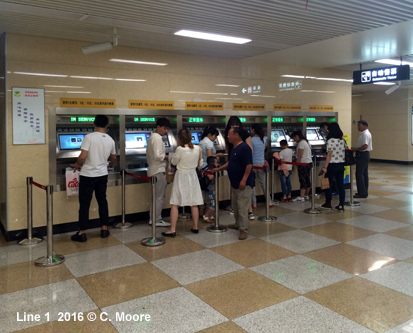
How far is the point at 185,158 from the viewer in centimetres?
529

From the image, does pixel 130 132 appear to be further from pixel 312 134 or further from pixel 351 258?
pixel 312 134

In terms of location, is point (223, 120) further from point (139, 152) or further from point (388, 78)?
point (388, 78)

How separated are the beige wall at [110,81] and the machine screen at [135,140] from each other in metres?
0.50

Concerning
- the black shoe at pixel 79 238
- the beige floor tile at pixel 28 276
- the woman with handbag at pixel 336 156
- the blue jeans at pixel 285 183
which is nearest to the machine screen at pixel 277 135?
the blue jeans at pixel 285 183

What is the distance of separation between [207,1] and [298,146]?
4.45 meters

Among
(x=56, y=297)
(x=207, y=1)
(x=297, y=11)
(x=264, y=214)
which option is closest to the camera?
(x=56, y=297)

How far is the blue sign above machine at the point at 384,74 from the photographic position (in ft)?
25.1

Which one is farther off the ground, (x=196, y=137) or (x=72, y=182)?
(x=196, y=137)

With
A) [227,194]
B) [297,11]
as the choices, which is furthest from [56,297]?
[227,194]

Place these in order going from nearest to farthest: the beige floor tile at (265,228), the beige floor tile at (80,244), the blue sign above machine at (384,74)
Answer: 1. the beige floor tile at (80,244)
2. the beige floor tile at (265,228)
3. the blue sign above machine at (384,74)

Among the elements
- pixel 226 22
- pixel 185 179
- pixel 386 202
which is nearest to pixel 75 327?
pixel 185 179

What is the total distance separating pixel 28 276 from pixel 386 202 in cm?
669

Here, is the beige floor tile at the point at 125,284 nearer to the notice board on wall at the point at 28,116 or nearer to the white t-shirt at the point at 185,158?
the white t-shirt at the point at 185,158

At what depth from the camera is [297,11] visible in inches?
174
